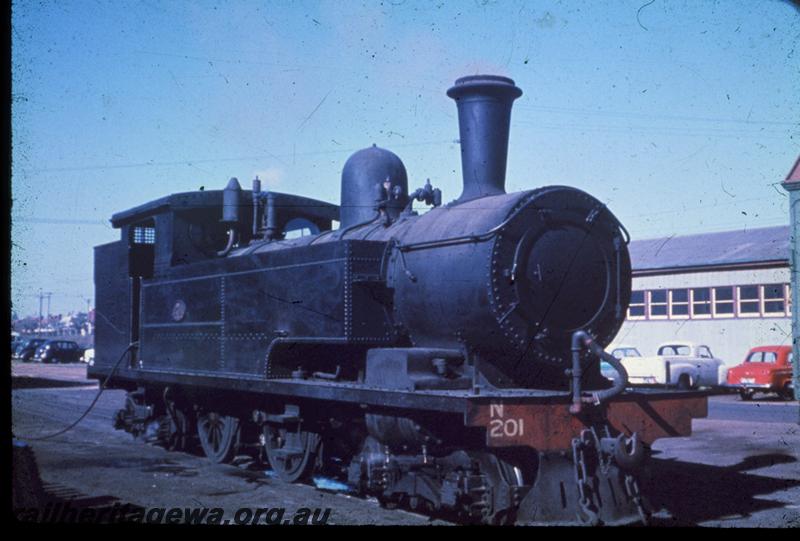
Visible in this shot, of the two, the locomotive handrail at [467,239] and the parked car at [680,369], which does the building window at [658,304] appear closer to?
the parked car at [680,369]

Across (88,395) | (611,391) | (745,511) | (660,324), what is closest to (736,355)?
(660,324)

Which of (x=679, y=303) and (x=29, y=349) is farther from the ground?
(x=679, y=303)

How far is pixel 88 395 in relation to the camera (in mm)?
23781

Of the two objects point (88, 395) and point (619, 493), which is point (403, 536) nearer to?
point (619, 493)

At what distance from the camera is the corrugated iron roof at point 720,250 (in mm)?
28062

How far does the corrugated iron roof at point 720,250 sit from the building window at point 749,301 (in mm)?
914

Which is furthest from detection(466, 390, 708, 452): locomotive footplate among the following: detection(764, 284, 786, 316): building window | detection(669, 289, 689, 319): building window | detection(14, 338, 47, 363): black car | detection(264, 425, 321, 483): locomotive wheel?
detection(14, 338, 47, 363): black car

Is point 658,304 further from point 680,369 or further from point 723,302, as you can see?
point 680,369

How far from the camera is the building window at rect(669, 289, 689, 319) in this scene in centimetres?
2994

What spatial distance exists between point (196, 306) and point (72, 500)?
9.64ft

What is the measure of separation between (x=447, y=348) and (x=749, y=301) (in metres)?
23.4

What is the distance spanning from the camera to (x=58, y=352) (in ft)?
147

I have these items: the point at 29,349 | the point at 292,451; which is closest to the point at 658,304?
the point at 292,451

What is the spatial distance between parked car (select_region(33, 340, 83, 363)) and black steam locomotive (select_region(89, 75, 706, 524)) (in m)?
37.2
